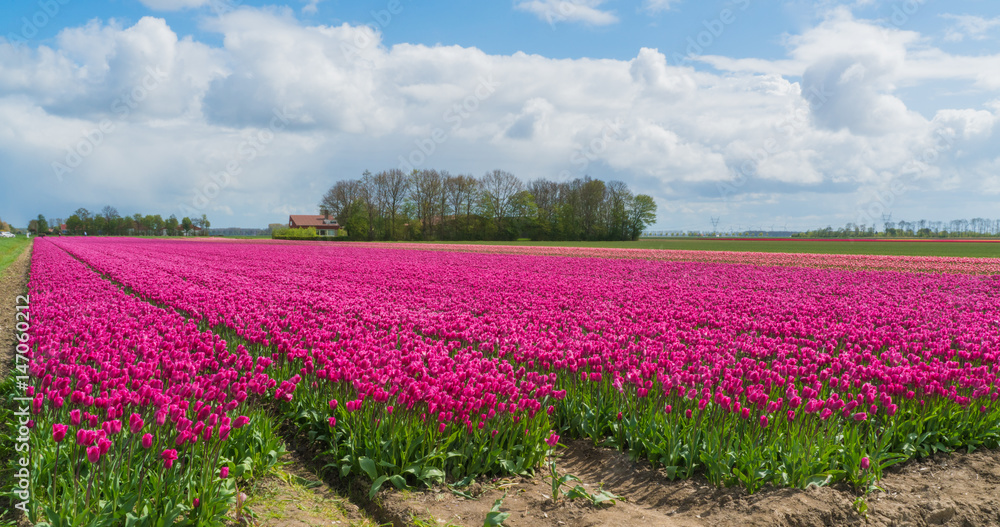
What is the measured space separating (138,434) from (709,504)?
15.2ft

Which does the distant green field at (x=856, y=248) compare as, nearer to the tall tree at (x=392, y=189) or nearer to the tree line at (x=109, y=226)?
the tall tree at (x=392, y=189)

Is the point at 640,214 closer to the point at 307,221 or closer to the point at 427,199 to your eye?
the point at 427,199

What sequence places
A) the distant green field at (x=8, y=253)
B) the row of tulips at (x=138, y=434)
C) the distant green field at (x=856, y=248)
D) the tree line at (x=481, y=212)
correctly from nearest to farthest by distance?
the row of tulips at (x=138, y=434) < the distant green field at (x=8, y=253) < the distant green field at (x=856, y=248) < the tree line at (x=481, y=212)

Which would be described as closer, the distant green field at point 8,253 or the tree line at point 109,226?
the distant green field at point 8,253

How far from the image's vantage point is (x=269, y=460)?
500 centimetres

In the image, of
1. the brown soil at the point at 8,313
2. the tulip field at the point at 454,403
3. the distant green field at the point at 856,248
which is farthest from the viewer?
the distant green field at the point at 856,248

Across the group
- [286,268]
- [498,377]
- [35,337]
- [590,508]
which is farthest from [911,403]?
[286,268]

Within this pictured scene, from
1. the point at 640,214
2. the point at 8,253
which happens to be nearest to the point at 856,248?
the point at 640,214

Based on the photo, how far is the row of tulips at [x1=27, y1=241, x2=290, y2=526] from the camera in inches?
147

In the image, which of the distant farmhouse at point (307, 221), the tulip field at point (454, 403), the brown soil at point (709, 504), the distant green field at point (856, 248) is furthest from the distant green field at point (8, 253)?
the distant farmhouse at point (307, 221)

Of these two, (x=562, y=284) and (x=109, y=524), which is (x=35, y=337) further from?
(x=562, y=284)

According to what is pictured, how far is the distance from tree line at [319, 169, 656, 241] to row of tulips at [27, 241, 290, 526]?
84691 mm

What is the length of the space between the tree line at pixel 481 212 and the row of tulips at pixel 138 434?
84691 millimetres

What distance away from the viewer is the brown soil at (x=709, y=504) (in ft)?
13.9
